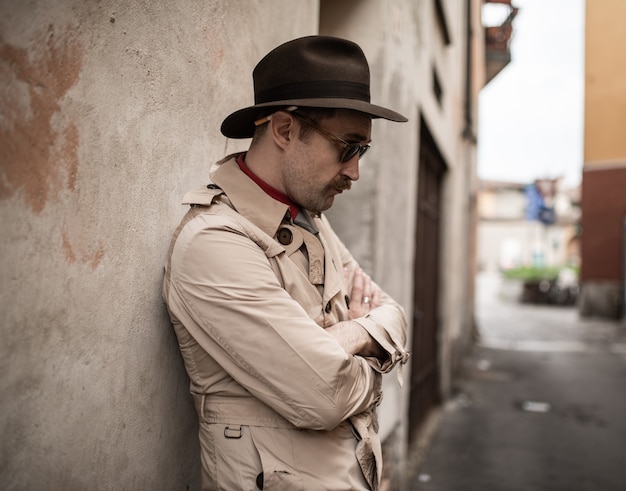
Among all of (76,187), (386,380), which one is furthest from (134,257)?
(386,380)

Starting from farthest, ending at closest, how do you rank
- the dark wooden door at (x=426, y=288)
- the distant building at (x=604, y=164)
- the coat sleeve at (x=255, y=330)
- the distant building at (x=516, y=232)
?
the distant building at (x=516, y=232) → the distant building at (x=604, y=164) → the dark wooden door at (x=426, y=288) → the coat sleeve at (x=255, y=330)

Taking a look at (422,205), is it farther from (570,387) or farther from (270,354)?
(270,354)

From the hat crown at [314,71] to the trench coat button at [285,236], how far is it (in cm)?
36

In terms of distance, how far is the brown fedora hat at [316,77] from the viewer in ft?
5.28

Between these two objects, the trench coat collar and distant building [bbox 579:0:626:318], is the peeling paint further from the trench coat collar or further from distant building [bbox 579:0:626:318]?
distant building [bbox 579:0:626:318]

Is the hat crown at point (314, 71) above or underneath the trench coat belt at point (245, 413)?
above

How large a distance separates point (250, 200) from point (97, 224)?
0.42 m

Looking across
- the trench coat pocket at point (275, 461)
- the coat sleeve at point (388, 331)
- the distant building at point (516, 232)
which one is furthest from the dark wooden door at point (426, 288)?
the distant building at point (516, 232)

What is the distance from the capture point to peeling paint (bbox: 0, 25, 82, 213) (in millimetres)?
1114

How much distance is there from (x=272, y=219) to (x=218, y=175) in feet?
0.67

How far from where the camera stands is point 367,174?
3.55 metres

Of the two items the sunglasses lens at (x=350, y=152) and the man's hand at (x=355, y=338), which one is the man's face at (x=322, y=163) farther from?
the man's hand at (x=355, y=338)

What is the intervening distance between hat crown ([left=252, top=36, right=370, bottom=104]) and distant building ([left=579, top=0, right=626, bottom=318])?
51.3ft

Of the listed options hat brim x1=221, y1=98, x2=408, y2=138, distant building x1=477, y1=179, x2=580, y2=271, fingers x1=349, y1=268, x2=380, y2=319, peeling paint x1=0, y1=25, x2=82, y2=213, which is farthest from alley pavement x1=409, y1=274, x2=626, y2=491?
distant building x1=477, y1=179, x2=580, y2=271
